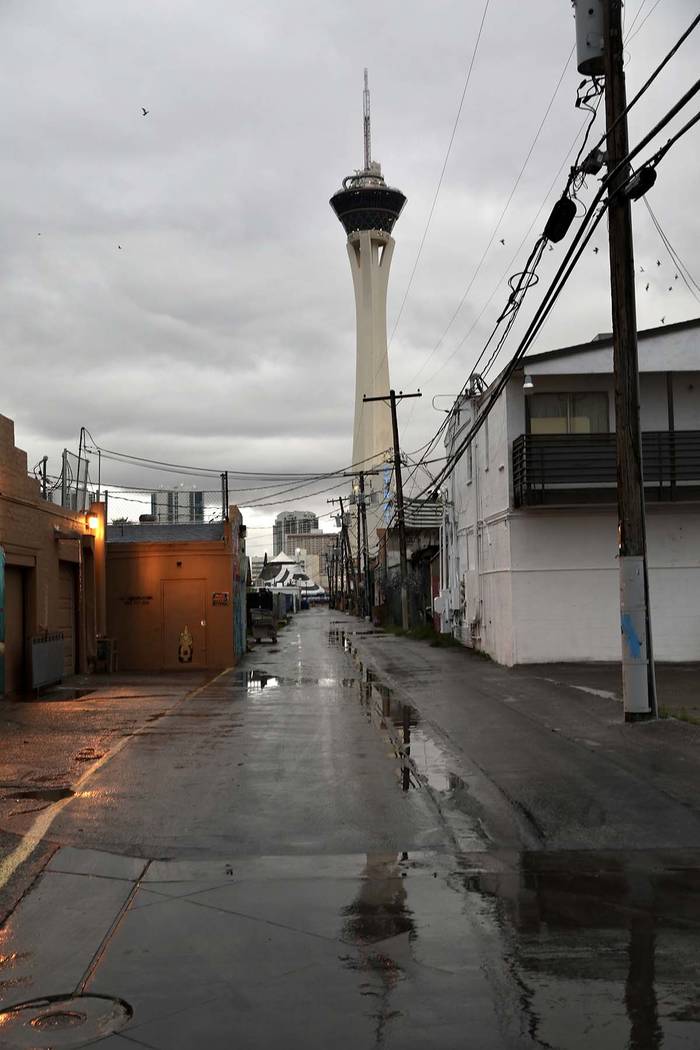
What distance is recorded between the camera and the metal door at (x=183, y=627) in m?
28.8

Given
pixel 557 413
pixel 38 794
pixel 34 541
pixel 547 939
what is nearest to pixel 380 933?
pixel 547 939

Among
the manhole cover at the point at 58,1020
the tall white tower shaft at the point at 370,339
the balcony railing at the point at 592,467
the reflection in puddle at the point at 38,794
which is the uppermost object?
the tall white tower shaft at the point at 370,339

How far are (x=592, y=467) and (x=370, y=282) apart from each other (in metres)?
106

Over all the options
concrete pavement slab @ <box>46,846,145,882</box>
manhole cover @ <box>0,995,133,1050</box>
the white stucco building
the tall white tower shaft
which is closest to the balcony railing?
the white stucco building

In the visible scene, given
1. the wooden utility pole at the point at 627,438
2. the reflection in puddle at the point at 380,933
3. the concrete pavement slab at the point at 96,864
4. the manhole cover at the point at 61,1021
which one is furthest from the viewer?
the wooden utility pole at the point at 627,438

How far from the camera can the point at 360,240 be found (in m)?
126

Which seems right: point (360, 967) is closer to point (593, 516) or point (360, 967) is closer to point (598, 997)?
point (598, 997)

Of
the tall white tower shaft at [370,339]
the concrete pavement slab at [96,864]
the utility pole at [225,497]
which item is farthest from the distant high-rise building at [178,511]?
the tall white tower shaft at [370,339]

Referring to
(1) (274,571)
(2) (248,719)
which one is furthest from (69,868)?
(1) (274,571)

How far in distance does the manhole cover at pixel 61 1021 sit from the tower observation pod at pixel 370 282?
111692 mm

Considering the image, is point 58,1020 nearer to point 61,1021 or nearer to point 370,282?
point 61,1021

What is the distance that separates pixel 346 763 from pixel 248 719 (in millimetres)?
4401

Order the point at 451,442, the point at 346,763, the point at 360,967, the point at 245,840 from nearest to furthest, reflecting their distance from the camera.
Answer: the point at 360,967 → the point at 245,840 → the point at 346,763 → the point at 451,442

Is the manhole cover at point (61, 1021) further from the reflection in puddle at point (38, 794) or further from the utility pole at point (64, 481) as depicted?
the utility pole at point (64, 481)
